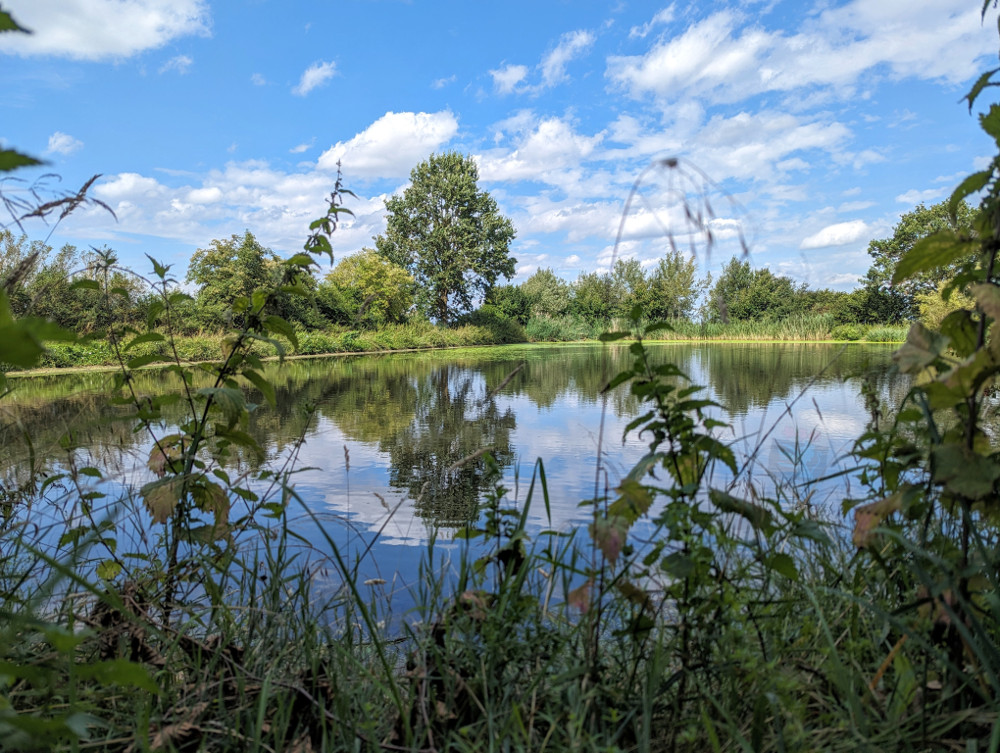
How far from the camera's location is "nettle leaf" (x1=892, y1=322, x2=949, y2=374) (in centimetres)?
98

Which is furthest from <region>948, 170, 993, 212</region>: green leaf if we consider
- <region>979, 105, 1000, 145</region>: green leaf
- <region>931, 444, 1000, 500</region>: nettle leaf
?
<region>931, 444, 1000, 500</region>: nettle leaf

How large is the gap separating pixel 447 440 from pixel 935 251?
4.71 meters

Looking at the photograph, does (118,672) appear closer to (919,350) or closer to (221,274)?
(919,350)

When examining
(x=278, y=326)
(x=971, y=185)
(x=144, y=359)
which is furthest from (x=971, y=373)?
(x=144, y=359)

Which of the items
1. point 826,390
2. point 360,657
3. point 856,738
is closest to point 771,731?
point 856,738

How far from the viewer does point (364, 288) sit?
28.5 m

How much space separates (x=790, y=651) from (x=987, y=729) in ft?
1.20

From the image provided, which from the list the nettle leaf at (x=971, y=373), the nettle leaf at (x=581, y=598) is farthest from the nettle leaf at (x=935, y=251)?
the nettle leaf at (x=581, y=598)

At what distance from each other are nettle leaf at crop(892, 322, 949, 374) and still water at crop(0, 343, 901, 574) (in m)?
0.22

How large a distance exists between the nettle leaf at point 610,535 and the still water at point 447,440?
0.09m

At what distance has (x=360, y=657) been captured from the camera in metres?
1.53

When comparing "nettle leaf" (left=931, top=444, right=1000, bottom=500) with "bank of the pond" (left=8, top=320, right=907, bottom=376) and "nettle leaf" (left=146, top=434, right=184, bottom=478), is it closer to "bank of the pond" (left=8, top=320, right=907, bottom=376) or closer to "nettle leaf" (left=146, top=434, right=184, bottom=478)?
Result: "nettle leaf" (left=146, top=434, right=184, bottom=478)

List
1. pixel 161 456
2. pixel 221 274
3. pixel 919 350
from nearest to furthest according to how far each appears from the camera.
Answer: pixel 919 350
pixel 161 456
pixel 221 274

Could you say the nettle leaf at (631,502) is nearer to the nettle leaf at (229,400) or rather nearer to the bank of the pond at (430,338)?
the nettle leaf at (229,400)
